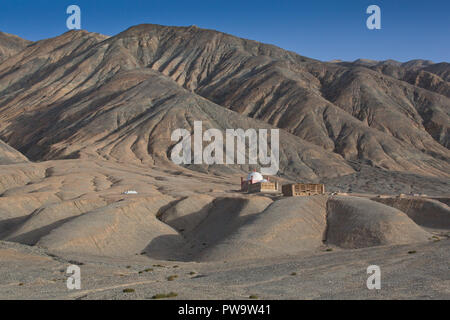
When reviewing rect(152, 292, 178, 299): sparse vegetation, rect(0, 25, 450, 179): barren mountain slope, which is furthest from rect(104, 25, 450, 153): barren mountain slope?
rect(152, 292, 178, 299): sparse vegetation

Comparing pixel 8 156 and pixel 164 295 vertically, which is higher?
pixel 8 156

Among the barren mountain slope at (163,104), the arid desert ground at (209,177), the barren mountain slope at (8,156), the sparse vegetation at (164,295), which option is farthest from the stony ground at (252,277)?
the barren mountain slope at (163,104)

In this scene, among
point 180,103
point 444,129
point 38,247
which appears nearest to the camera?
point 38,247

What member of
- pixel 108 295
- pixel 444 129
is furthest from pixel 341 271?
pixel 444 129

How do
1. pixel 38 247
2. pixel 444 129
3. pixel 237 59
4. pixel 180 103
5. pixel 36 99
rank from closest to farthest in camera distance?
1. pixel 38 247
2. pixel 180 103
3. pixel 444 129
4. pixel 36 99
5. pixel 237 59

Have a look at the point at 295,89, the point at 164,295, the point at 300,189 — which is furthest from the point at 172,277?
the point at 295,89

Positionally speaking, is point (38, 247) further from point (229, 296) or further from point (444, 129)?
point (444, 129)

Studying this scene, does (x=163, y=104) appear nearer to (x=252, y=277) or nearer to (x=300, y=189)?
(x=300, y=189)

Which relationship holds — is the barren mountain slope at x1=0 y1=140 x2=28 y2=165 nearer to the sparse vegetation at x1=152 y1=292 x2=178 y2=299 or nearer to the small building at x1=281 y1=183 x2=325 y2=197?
the small building at x1=281 y1=183 x2=325 y2=197
